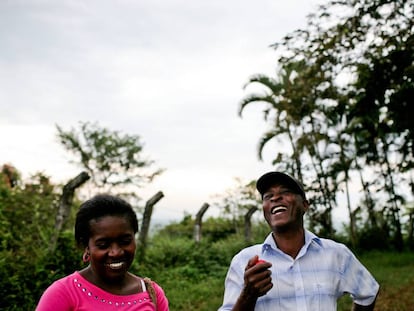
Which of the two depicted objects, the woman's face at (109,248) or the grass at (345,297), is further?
the grass at (345,297)

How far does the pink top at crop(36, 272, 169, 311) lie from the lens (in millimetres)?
2109

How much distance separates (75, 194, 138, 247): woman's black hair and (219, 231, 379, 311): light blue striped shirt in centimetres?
72

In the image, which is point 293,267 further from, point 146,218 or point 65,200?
point 146,218

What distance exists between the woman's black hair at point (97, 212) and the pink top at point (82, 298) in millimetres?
187

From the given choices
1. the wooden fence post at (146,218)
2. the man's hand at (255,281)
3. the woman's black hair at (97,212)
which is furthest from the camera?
the wooden fence post at (146,218)

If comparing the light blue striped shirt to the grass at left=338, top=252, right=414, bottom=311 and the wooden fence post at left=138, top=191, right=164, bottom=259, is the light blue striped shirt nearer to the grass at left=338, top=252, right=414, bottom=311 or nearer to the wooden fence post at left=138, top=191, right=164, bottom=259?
the grass at left=338, top=252, right=414, bottom=311

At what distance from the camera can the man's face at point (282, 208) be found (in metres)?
2.80

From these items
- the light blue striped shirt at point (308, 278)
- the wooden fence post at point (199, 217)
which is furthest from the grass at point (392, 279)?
the light blue striped shirt at point (308, 278)

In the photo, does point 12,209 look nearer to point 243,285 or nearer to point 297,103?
point 243,285

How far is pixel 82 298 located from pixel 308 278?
119cm

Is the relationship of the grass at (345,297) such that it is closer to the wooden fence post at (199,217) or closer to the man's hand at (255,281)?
the wooden fence post at (199,217)

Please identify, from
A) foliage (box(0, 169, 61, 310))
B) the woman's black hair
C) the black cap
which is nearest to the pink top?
the woman's black hair

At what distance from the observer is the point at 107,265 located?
7.45 feet

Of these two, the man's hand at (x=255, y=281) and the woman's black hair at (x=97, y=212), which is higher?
the woman's black hair at (x=97, y=212)
